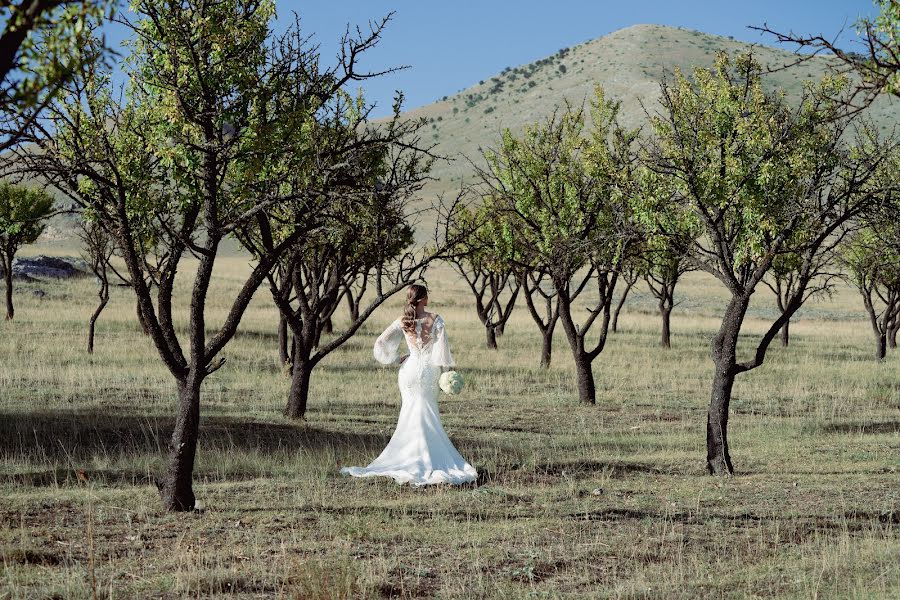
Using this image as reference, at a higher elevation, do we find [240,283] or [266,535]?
[240,283]

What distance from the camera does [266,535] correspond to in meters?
8.82

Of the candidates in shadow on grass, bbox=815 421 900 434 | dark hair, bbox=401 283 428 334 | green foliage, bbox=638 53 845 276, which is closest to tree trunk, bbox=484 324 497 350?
shadow on grass, bbox=815 421 900 434

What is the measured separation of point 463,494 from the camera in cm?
1140

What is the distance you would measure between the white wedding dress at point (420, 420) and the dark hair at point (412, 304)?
0.32 feet

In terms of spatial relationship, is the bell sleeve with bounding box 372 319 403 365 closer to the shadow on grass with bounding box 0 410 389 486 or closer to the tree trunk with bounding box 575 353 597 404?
the shadow on grass with bounding box 0 410 389 486

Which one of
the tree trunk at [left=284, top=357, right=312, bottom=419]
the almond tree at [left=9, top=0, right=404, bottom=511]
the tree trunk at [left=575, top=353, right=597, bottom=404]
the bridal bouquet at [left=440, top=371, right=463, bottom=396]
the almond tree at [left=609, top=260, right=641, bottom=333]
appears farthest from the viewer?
the almond tree at [left=609, top=260, right=641, bottom=333]

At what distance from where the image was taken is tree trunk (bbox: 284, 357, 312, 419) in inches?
712

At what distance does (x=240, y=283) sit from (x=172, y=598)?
60973mm

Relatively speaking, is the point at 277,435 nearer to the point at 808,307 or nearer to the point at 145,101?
the point at 145,101

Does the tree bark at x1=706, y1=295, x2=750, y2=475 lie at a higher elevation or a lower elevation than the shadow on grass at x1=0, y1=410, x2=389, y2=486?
higher

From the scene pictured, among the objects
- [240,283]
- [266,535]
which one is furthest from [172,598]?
[240,283]

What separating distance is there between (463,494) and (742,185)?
5.95m

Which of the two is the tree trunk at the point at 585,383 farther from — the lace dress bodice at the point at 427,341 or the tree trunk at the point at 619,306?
the lace dress bodice at the point at 427,341

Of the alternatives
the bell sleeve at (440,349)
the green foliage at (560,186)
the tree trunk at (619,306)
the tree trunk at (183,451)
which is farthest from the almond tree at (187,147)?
the tree trunk at (619,306)
